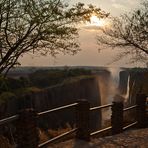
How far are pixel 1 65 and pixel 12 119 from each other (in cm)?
920

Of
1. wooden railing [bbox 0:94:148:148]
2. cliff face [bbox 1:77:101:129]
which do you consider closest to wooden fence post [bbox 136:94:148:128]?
wooden railing [bbox 0:94:148:148]

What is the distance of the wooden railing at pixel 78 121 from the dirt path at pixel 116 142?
324 mm

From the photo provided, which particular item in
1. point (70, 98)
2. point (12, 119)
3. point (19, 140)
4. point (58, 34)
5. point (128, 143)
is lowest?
point (70, 98)

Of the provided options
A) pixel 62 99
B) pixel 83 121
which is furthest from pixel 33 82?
pixel 83 121

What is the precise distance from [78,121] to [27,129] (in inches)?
120

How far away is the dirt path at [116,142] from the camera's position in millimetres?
11173

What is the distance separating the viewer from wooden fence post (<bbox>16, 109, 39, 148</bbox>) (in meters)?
8.91

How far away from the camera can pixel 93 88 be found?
7138 centimetres

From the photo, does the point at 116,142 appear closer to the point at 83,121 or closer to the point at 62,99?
the point at 83,121

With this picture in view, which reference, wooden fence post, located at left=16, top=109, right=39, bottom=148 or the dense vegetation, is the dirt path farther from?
the dense vegetation

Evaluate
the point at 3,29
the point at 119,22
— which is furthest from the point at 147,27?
the point at 3,29

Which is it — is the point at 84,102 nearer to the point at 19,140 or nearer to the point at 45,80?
the point at 19,140

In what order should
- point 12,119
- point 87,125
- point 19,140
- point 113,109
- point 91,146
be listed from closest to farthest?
1. point 12,119
2. point 19,140
3. point 91,146
4. point 87,125
5. point 113,109

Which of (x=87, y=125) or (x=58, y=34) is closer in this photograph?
(x=87, y=125)
